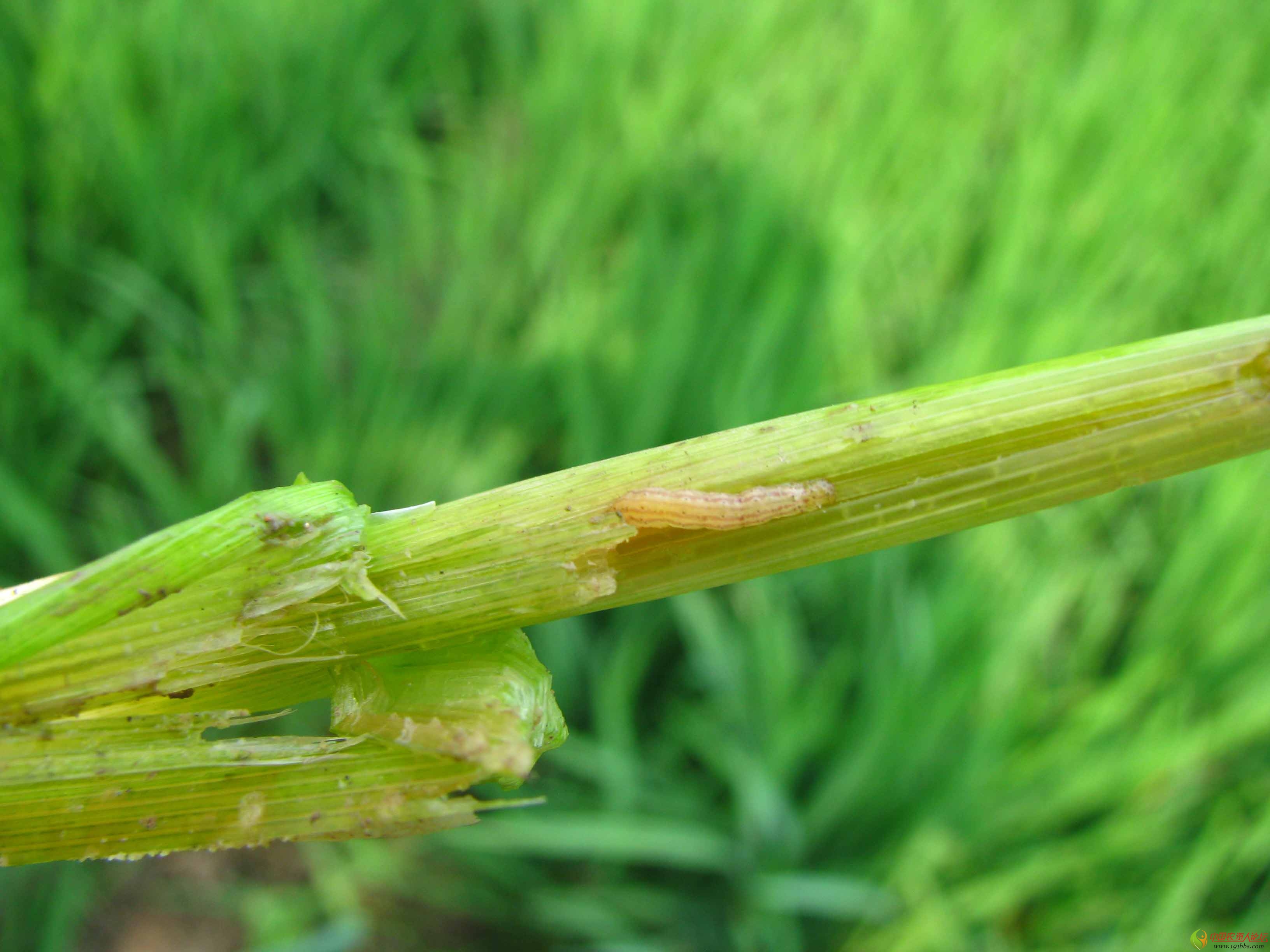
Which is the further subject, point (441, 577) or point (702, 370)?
point (702, 370)

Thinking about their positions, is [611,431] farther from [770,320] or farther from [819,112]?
[819,112]

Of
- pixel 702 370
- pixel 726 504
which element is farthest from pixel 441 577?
pixel 702 370

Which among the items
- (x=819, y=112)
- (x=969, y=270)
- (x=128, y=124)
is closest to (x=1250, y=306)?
(x=969, y=270)

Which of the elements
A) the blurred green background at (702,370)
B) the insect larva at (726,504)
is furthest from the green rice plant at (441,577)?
the blurred green background at (702,370)

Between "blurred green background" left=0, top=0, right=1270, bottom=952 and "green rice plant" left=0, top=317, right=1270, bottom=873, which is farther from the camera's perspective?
"blurred green background" left=0, top=0, right=1270, bottom=952

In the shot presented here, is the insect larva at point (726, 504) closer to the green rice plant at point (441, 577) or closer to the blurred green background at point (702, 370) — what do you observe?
the green rice plant at point (441, 577)

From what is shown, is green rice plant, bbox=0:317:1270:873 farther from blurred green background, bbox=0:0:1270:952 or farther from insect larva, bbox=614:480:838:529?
blurred green background, bbox=0:0:1270:952

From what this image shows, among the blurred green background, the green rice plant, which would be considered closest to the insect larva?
the green rice plant

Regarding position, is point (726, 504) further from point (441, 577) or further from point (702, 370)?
point (702, 370)
